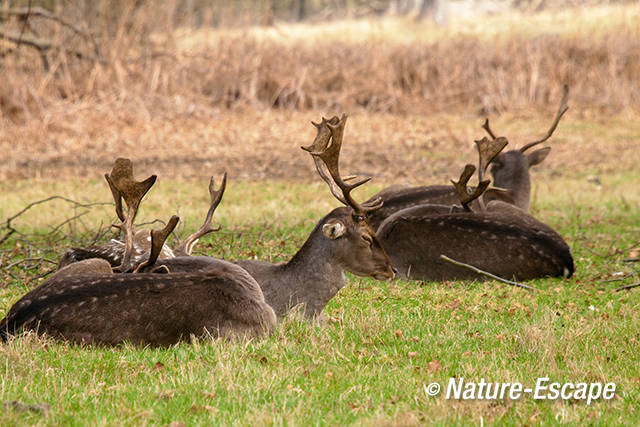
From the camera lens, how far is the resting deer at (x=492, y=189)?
32.5ft

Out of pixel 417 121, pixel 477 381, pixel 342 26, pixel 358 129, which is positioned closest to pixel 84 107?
pixel 358 129

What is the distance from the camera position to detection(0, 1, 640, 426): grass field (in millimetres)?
4957

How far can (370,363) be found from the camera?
5.65m

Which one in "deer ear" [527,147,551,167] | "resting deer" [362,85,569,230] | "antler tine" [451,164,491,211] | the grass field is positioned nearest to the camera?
the grass field

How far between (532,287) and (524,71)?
1692cm

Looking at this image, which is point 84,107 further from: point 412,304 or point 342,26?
point 342,26

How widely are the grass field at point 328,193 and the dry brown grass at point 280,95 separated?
0.21ft

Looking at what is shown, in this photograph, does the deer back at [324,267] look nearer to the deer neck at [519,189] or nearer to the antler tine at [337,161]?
the antler tine at [337,161]

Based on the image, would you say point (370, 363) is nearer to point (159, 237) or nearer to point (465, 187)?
point (159, 237)

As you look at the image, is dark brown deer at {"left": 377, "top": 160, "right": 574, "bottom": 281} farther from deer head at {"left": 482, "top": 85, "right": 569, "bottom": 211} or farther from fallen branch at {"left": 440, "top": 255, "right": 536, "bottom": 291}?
deer head at {"left": 482, "top": 85, "right": 569, "bottom": 211}

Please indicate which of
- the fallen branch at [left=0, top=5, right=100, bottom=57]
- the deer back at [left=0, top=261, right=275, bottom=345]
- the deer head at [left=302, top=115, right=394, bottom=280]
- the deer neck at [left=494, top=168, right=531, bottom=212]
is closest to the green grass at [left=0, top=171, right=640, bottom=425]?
the deer back at [left=0, top=261, right=275, bottom=345]

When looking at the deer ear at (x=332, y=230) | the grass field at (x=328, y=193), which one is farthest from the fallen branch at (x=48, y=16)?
the deer ear at (x=332, y=230)

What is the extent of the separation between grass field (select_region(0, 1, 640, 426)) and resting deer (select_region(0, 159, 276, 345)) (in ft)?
0.52

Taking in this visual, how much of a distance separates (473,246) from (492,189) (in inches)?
85.0
